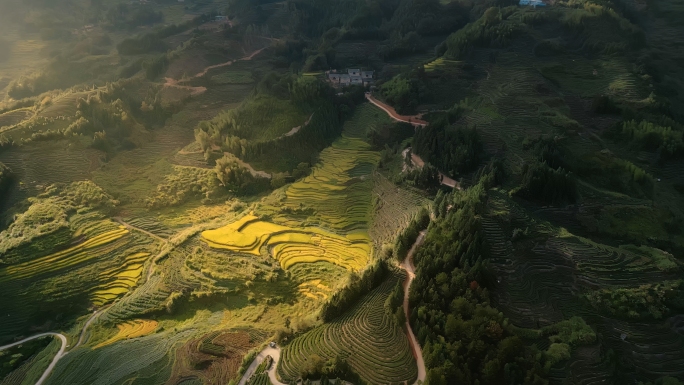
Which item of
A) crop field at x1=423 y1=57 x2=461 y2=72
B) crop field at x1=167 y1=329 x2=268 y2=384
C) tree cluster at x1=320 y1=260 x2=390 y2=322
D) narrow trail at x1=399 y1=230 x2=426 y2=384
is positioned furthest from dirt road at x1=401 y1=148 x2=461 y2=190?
crop field at x1=167 y1=329 x2=268 y2=384

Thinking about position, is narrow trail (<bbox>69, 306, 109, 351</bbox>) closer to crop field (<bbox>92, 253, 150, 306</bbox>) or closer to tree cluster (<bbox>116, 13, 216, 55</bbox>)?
crop field (<bbox>92, 253, 150, 306</bbox>)

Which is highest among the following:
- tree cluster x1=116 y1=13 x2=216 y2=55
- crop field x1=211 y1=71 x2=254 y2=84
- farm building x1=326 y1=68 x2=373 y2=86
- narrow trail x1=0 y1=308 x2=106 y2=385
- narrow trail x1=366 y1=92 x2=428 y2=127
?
tree cluster x1=116 y1=13 x2=216 y2=55

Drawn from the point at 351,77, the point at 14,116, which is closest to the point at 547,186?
the point at 351,77

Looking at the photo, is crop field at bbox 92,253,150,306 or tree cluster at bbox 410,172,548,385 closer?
tree cluster at bbox 410,172,548,385

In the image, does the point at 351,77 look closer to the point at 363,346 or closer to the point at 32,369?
the point at 363,346

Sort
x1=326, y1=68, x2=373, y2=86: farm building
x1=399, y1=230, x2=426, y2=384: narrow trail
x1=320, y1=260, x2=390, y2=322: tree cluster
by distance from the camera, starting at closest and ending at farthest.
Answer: x1=399, y1=230, x2=426, y2=384: narrow trail → x1=320, y1=260, x2=390, y2=322: tree cluster → x1=326, y1=68, x2=373, y2=86: farm building

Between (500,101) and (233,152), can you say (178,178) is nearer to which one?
(233,152)
